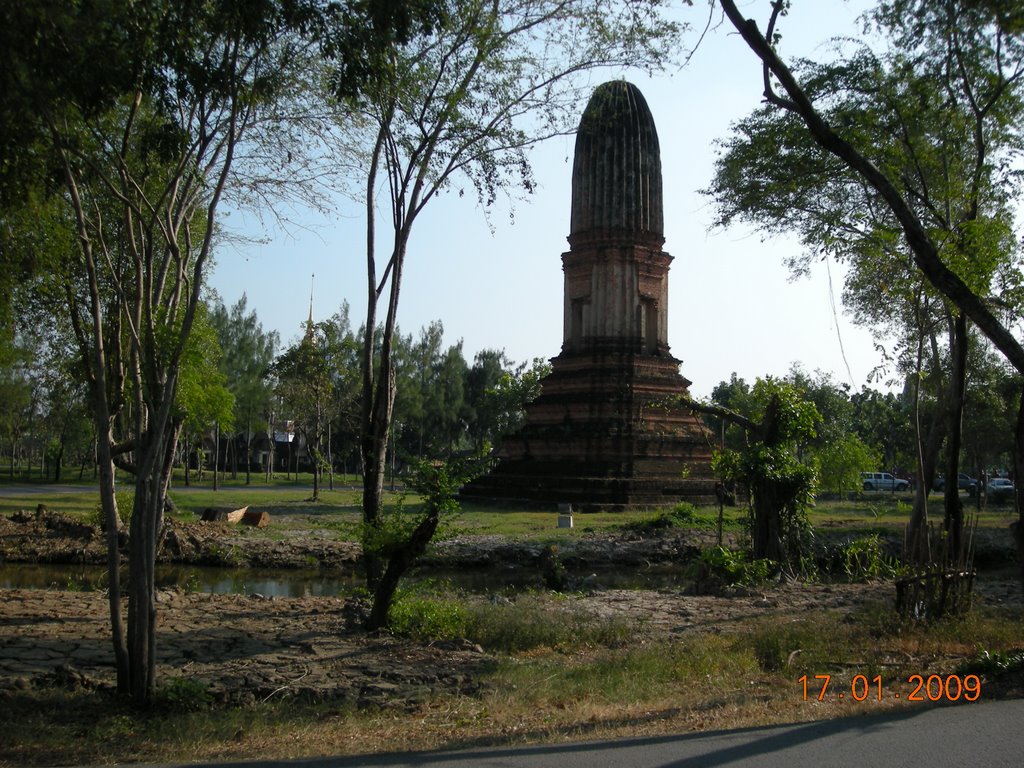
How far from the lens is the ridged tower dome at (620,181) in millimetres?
30484

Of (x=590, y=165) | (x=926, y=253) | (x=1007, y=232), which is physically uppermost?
(x=590, y=165)

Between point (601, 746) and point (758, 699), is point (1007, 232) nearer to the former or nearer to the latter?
point (758, 699)

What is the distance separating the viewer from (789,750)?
5.64 m

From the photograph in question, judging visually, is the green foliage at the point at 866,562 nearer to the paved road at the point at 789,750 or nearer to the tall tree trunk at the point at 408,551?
the tall tree trunk at the point at 408,551

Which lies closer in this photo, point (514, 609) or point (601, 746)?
point (601, 746)

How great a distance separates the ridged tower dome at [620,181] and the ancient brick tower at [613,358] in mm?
35

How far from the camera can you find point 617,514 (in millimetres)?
26094

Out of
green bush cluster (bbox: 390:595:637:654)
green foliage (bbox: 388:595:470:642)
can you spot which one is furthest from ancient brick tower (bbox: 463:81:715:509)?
green foliage (bbox: 388:595:470:642)

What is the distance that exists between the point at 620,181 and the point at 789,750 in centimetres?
2660

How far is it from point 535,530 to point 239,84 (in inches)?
629

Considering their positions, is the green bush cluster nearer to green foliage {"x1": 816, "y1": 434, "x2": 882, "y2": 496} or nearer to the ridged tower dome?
green foliage {"x1": 816, "y1": 434, "x2": 882, "y2": 496}

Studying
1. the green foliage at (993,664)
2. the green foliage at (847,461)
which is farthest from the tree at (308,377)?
the green foliage at (993,664)

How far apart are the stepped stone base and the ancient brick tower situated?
0.04 metres

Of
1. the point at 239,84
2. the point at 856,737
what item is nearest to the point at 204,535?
the point at 239,84
